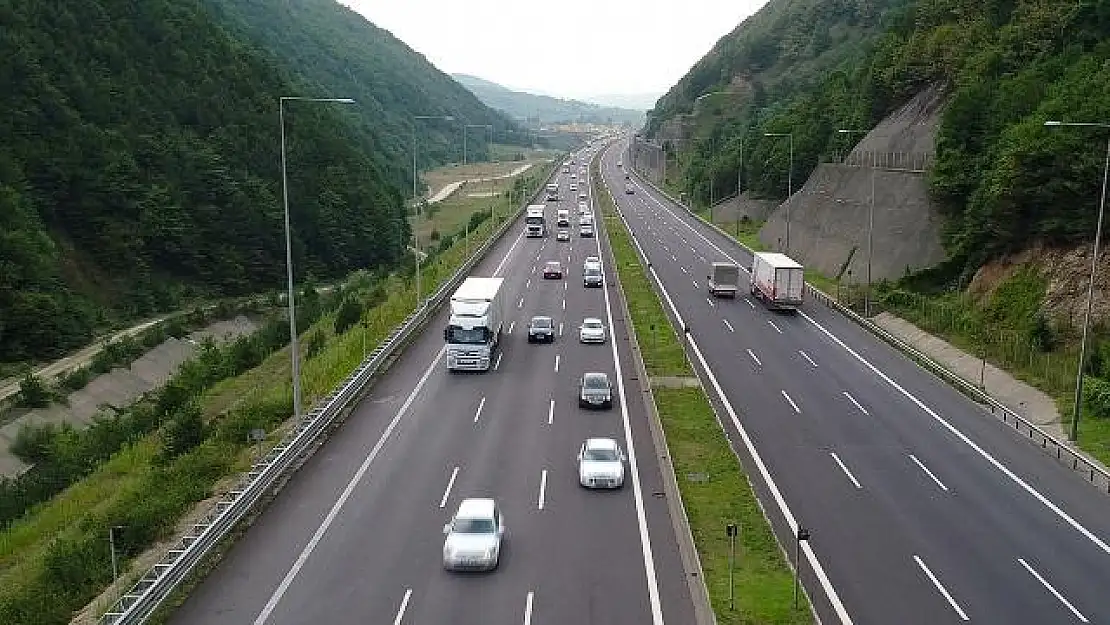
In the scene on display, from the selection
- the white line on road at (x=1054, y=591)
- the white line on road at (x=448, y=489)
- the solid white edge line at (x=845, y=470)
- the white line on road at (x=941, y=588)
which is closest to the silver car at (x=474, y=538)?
the white line on road at (x=448, y=489)

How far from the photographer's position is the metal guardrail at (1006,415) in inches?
1164

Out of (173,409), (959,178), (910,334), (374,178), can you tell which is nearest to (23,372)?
(173,409)

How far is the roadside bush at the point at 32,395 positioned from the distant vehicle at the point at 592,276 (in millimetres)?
34532

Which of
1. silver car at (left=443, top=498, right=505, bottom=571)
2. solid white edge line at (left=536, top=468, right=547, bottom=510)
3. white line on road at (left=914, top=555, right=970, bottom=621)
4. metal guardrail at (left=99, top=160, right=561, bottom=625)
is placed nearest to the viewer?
metal guardrail at (left=99, top=160, right=561, bottom=625)

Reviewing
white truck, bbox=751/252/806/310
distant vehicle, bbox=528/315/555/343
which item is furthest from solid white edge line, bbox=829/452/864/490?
white truck, bbox=751/252/806/310

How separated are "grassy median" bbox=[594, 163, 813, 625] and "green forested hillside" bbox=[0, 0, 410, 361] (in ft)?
148

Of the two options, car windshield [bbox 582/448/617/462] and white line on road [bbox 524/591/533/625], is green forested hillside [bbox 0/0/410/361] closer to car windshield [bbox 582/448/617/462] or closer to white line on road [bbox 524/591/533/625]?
car windshield [bbox 582/448/617/462]

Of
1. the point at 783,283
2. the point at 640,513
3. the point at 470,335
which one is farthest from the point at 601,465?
the point at 783,283

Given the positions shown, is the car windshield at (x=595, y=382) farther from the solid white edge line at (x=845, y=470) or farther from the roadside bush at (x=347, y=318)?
the roadside bush at (x=347, y=318)

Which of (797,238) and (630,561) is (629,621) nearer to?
(630,561)

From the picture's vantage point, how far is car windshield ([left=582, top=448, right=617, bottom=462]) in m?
28.2

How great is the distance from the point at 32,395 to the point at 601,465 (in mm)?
35565

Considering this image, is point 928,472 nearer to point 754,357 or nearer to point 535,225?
point 754,357

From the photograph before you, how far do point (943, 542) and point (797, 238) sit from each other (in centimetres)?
5825
